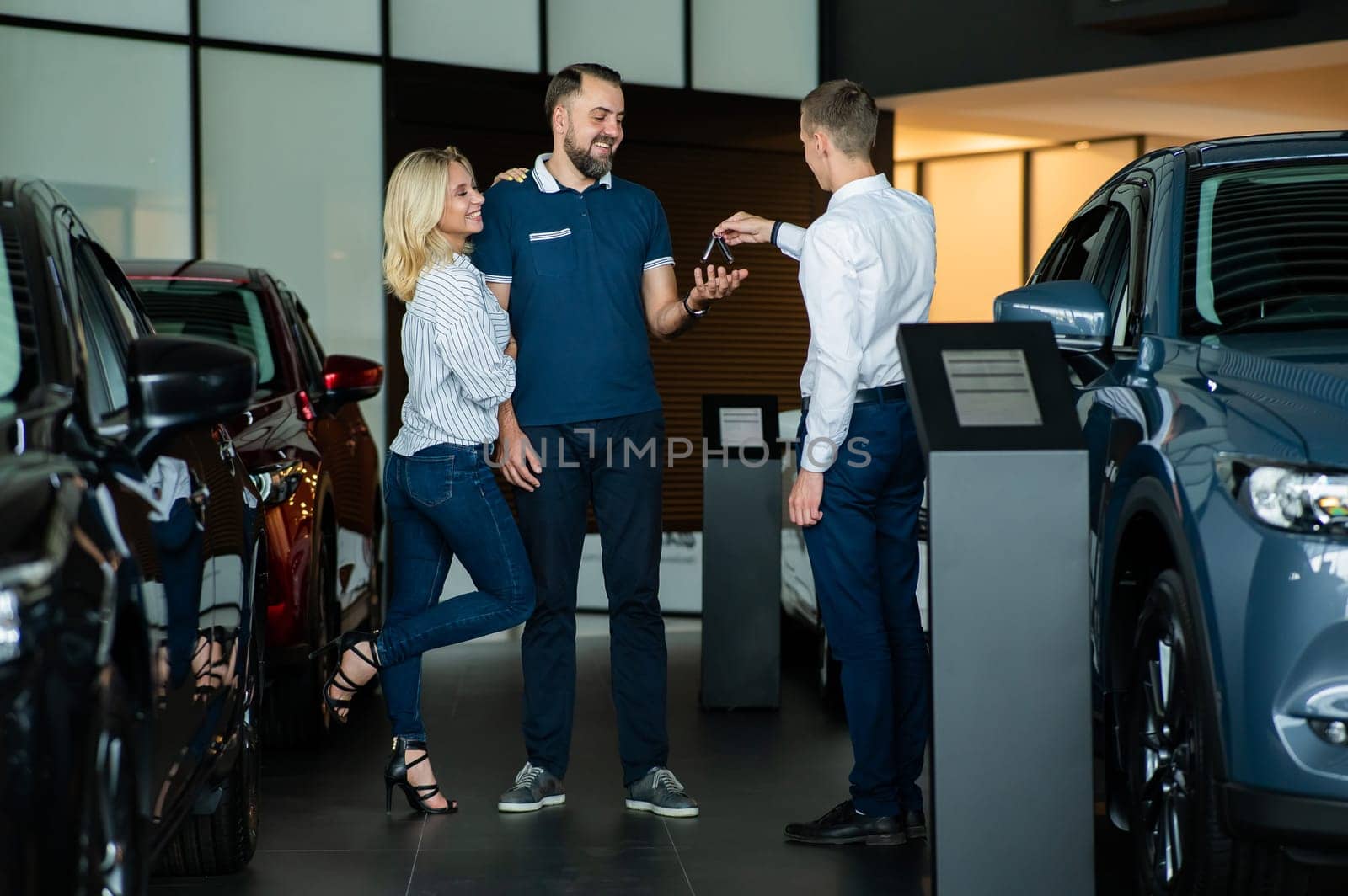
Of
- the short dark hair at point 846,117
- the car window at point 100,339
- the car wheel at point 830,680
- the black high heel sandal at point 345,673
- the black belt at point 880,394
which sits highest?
the short dark hair at point 846,117

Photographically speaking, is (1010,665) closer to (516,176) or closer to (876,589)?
(876,589)

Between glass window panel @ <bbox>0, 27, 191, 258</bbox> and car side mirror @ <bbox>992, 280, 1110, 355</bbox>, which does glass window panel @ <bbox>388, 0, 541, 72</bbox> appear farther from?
car side mirror @ <bbox>992, 280, 1110, 355</bbox>

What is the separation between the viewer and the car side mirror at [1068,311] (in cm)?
363

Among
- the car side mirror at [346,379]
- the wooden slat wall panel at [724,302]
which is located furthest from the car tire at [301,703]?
the wooden slat wall panel at [724,302]

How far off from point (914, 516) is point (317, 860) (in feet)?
5.95

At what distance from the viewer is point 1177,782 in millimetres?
3043

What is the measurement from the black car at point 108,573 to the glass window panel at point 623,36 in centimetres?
704

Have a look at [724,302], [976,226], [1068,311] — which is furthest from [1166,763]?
[976,226]

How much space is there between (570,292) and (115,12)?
563 centimetres

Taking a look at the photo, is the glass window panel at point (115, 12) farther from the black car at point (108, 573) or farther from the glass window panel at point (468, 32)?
the black car at point (108, 573)

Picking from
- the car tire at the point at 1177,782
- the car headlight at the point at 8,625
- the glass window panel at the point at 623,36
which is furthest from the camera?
the glass window panel at the point at 623,36

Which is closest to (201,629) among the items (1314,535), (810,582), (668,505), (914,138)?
(1314,535)

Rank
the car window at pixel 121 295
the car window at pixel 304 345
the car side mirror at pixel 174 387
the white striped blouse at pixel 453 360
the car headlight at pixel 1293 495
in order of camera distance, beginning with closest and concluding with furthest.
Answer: the car side mirror at pixel 174 387 < the car headlight at pixel 1293 495 < the car window at pixel 121 295 < the white striped blouse at pixel 453 360 < the car window at pixel 304 345

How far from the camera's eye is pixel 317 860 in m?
4.06
